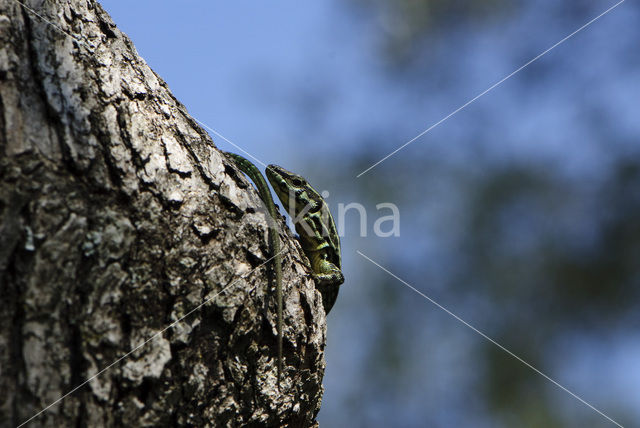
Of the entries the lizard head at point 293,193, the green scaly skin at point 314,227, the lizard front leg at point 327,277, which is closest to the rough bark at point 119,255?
the lizard front leg at point 327,277

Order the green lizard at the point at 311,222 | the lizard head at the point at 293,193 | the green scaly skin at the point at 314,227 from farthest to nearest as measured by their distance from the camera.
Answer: the lizard head at the point at 293,193, the green scaly skin at the point at 314,227, the green lizard at the point at 311,222

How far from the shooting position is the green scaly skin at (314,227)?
4.75m

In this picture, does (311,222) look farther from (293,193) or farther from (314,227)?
(293,193)

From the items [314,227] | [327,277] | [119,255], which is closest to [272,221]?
[119,255]

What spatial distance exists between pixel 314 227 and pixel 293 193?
17.9 inches

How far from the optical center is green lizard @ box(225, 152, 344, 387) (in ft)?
13.8

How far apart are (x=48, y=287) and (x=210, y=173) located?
1074 millimetres

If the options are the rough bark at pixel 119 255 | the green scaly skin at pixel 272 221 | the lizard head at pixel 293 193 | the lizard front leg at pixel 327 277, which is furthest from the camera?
the lizard head at pixel 293 193

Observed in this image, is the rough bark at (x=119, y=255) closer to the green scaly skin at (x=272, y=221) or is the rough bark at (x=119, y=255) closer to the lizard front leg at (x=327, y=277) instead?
the green scaly skin at (x=272, y=221)

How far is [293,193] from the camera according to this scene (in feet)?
17.9

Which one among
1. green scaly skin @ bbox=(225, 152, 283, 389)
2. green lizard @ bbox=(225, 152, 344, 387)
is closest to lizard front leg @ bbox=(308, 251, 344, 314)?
green lizard @ bbox=(225, 152, 344, 387)

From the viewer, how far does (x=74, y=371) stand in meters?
2.38

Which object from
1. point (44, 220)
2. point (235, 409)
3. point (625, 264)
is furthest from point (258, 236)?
point (625, 264)

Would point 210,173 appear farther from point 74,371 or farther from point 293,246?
point 74,371
